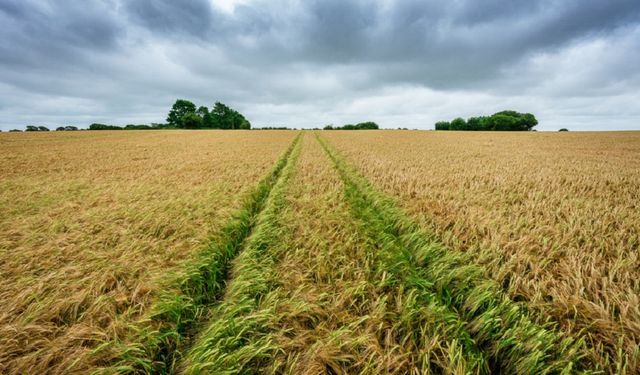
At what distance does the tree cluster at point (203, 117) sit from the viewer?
102 m

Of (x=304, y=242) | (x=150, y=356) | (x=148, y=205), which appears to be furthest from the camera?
(x=148, y=205)

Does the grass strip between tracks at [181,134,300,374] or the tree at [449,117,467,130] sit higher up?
the tree at [449,117,467,130]

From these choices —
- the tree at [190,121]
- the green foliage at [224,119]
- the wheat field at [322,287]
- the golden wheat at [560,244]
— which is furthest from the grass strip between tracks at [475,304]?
the green foliage at [224,119]

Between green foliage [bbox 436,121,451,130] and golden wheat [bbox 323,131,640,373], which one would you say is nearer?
golden wheat [bbox 323,131,640,373]

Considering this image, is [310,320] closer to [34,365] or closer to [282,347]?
[282,347]

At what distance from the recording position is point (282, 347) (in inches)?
90.2

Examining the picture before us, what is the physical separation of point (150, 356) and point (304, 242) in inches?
100

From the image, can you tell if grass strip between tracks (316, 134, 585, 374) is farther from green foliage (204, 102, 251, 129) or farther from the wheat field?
green foliage (204, 102, 251, 129)

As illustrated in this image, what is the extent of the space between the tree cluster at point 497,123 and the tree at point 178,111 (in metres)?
120

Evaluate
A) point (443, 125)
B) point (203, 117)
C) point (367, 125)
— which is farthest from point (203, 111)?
point (443, 125)

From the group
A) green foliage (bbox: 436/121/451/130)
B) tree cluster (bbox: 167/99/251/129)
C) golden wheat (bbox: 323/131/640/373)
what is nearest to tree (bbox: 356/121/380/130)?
green foliage (bbox: 436/121/451/130)

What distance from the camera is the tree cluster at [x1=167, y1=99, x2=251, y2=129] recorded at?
102 meters

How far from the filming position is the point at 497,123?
106000 millimetres

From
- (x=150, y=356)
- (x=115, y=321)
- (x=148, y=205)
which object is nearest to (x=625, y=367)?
(x=150, y=356)
